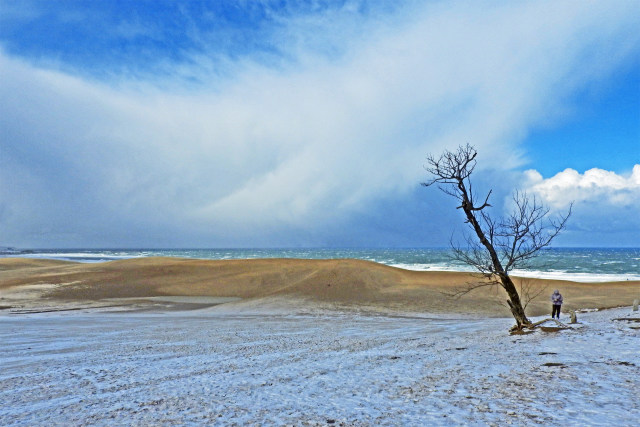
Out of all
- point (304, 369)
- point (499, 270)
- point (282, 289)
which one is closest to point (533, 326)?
point (499, 270)

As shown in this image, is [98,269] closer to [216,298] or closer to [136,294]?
[136,294]

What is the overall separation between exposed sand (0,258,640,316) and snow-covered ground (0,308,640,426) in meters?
11.5

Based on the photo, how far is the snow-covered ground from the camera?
734 centimetres

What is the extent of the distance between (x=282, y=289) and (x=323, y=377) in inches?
885

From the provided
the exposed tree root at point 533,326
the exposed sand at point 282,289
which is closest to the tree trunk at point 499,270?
the exposed tree root at point 533,326

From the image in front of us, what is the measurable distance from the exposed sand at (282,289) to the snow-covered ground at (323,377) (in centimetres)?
1151

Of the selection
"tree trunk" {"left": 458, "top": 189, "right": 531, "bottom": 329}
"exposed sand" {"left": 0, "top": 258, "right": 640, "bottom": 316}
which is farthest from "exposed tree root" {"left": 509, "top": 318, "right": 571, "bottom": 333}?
"exposed sand" {"left": 0, "top": 258, "right": 640, "bottom": 316}

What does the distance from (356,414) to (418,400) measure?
1.29 metres

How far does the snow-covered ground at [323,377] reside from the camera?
734 centimetres

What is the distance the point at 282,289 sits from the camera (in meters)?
32.2

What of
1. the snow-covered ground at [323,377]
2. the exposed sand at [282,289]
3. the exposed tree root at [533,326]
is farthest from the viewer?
the exposed sand at [282,289]

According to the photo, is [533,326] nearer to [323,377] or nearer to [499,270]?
[499,270]

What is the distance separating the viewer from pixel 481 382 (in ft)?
29.4

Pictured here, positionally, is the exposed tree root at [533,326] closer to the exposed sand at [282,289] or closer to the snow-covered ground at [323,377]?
the snow-covered ground at [323,377]
